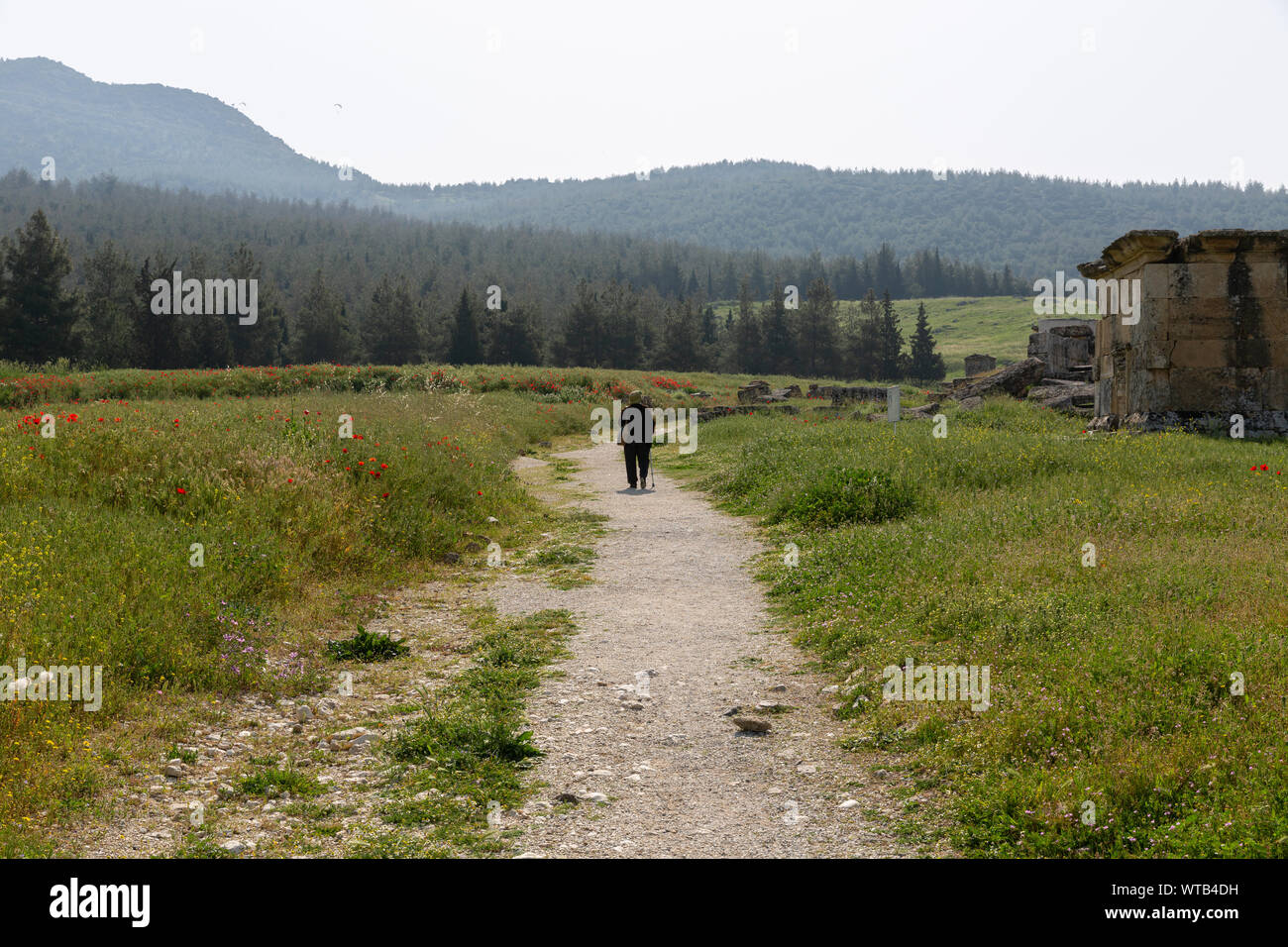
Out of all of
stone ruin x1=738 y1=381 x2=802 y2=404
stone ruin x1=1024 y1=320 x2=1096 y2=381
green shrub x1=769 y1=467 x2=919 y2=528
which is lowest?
green shrub x1=769 y1=467 x2=919 y2=528

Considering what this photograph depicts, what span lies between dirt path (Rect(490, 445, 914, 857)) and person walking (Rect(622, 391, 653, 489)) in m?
7.56

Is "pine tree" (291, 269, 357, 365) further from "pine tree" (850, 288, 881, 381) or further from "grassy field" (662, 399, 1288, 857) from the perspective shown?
"grassy field" (662, 399, 1288, 857)

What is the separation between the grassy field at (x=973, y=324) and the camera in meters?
112

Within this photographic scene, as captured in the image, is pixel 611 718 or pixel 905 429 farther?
pixel 905 429

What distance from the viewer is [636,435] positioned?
1817 centimetres

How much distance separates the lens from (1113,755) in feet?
14.9

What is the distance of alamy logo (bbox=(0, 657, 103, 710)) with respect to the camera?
5117 mm

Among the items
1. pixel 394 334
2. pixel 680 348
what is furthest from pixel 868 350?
pixel 394 334

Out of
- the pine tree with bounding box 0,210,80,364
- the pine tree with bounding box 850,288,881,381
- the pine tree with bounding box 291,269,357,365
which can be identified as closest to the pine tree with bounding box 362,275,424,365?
the pine tree with bounding box 291,269,357,365

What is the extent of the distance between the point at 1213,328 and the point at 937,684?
1589 cm

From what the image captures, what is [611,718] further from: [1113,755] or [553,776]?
[1113,755]
